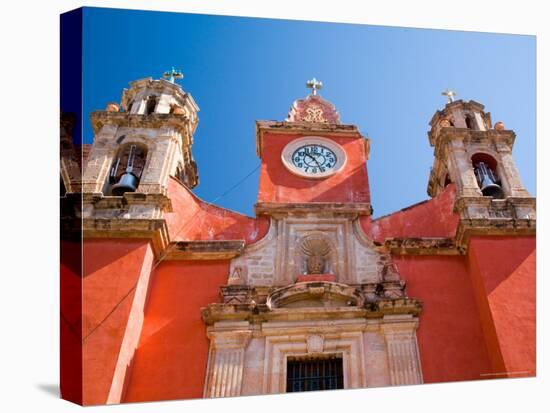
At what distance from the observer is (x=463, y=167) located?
11789mm

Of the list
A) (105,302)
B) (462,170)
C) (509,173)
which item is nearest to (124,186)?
(105,302)

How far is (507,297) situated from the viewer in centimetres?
945

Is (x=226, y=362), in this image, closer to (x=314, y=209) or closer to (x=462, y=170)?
(x=314, y=209)

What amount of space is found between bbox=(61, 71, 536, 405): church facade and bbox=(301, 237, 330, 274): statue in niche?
2 centimetres

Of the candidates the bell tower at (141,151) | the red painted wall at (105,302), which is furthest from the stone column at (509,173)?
the red painted wall at (105,302)

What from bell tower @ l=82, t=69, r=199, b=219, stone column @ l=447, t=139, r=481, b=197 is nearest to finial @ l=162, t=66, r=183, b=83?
bell tower @ l=82, t=69, r=199, b=219

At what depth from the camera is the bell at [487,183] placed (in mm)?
11703

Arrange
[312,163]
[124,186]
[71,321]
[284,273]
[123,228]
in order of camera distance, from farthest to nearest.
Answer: [312,163] → [124,186] → [284,273] → [123,228] → [71,321]

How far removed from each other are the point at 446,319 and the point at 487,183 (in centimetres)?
330

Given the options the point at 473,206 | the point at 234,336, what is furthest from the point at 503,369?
the point at 234,336

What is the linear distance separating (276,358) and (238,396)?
2.82 feet

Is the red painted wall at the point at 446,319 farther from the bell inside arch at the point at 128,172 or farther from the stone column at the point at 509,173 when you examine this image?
the bell inside arch at the point at 128,172

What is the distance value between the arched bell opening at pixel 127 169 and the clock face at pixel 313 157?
2788 millimetres

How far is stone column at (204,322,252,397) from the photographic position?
8688mm
